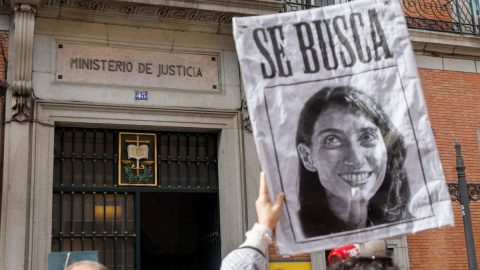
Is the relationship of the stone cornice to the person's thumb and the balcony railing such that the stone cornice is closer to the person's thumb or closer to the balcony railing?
the balcony railing

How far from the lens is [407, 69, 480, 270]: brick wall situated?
11367 mm

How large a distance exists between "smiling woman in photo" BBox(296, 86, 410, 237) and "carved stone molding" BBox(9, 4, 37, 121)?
6.55m

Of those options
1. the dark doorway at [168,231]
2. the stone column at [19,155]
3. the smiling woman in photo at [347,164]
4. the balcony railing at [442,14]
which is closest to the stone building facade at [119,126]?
the stone column at [19,155]

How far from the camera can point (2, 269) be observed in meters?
8.85

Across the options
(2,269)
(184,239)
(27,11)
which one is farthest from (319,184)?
(184,239)

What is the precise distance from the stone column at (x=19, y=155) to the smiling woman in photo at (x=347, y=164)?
630cm

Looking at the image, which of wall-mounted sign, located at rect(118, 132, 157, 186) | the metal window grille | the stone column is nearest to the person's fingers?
the stone column

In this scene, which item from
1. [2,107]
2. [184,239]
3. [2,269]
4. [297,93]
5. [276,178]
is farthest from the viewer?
[184,239]

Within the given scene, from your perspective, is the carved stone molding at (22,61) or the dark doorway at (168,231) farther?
the dark doorway at (168,231)

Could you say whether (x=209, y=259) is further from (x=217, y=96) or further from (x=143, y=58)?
(x=143, y=58)

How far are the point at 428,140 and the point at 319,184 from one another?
655 mm

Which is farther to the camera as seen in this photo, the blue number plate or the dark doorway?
the dark doorway

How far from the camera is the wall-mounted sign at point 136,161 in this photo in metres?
10.2

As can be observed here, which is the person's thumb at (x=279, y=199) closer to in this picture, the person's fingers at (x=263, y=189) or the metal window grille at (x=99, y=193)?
the person's fingers at (x=263, y=189)
